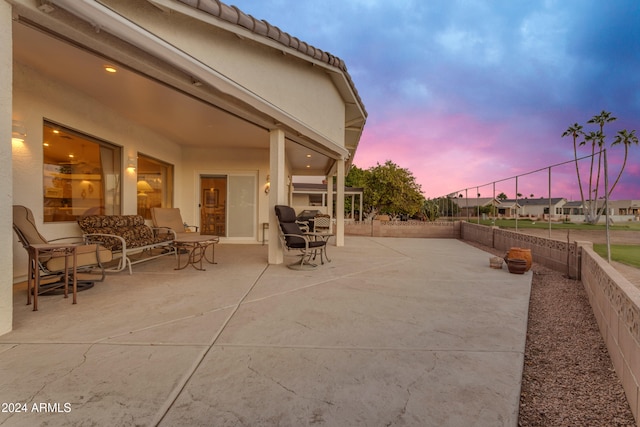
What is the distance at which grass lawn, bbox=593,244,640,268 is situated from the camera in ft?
18.6

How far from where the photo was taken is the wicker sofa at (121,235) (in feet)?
14.9

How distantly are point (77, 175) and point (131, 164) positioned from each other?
1.31 metres

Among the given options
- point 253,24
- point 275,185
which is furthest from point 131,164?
point 253,24

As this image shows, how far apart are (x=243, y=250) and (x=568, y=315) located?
6310 millimetres

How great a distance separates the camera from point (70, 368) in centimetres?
184

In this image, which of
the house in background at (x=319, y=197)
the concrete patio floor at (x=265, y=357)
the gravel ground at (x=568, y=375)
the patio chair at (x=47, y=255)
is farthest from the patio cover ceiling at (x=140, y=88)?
the house in background at (x=319, y=197)

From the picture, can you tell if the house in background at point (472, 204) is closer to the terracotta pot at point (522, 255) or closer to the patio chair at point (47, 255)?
the terracotta pot at point (522, 255)

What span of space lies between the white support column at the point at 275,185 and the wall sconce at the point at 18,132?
11.5ft

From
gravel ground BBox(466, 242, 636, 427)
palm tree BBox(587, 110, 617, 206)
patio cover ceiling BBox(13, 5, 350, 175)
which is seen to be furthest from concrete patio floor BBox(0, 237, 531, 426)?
palm tree BBox(587, 110, 617, 206)

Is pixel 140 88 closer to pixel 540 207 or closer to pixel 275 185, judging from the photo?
pixel 275 185

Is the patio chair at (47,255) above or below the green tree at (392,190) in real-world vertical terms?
below

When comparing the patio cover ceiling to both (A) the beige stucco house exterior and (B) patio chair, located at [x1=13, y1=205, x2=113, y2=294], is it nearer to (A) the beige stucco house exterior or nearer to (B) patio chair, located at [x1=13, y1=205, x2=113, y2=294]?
(A) the beige stucco house exterior

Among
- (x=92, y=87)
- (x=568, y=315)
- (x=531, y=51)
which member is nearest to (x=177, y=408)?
(x=568, y=315)

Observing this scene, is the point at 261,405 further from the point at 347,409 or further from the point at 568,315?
the point at 568,315
